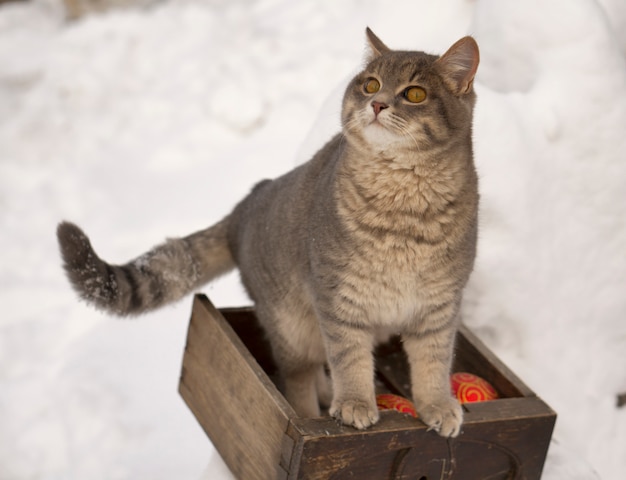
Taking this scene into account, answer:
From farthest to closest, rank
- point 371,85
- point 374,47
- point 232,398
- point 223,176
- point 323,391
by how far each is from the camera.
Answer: point 223,176 → point 323,391 → point 232,398 → point 374,47 → point 371,85

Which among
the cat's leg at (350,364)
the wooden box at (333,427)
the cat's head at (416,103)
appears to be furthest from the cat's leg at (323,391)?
the cat's head at (416,103)

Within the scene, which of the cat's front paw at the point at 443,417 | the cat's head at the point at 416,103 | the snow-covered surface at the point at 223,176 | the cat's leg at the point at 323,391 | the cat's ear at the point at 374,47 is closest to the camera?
the cat's head at the point at 416,103

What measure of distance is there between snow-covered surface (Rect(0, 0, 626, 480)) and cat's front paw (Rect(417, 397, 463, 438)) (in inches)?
23.5

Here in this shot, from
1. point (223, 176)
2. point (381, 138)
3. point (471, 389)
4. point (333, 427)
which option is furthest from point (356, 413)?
point (223, 176)

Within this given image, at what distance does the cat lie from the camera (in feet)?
6.49

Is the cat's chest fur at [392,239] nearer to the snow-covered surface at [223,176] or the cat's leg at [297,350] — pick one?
A: the cat's leg at [297,350]

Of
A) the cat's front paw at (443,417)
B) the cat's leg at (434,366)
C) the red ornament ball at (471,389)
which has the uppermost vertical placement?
the cat's leg at (434,366)

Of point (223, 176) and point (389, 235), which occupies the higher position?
point (389, 235)

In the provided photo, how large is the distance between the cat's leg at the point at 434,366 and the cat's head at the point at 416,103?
0.45 metres

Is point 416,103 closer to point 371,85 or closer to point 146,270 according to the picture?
point 371,85

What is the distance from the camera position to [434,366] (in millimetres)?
2141

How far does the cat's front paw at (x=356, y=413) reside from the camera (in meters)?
1.98

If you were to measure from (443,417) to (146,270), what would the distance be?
1008 millimetres

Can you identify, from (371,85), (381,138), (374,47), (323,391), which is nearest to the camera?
(381,138)
